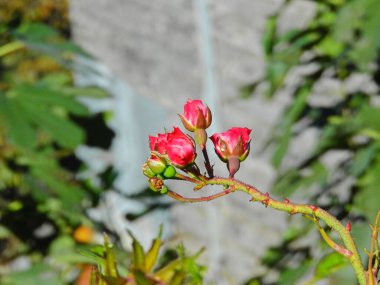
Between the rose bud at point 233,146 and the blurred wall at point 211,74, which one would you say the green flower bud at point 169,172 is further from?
the blurred wall at point 211,74

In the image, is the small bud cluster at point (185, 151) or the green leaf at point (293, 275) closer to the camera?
the small bud cluster at point (185, 151)

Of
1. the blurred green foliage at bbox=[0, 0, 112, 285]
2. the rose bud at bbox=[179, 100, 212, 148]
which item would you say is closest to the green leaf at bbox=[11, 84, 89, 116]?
the blurred green foliage at bbox=[0, 0, 112, 285]

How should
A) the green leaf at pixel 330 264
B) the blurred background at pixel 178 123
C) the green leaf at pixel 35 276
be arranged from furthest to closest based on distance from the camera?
the blurred background at pixel 178 123, the green leaf at pixel 35 276, the green leaf at pixel 330 264

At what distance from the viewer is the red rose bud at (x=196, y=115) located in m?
0.68

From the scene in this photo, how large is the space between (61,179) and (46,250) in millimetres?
221

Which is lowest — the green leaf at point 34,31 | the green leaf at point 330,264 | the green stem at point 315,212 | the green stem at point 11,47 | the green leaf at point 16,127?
the green stem at point 315,212

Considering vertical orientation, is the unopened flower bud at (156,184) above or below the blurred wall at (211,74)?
below

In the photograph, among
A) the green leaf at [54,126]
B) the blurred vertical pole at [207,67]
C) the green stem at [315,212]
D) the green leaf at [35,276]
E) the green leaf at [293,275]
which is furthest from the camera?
the blurred vertical pole at [207,67]

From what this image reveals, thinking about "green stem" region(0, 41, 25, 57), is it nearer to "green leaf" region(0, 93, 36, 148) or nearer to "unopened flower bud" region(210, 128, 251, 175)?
"green leaf" region(0, 93, 36, 148)

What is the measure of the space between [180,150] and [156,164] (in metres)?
0.03

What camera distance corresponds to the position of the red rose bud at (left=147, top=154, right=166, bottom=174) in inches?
24.9

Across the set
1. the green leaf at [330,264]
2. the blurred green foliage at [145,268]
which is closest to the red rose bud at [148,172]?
the blurred green foliage at [145,268]

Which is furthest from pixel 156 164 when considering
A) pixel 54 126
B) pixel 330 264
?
pixel 54 126

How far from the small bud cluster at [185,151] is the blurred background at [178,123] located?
198 mm
